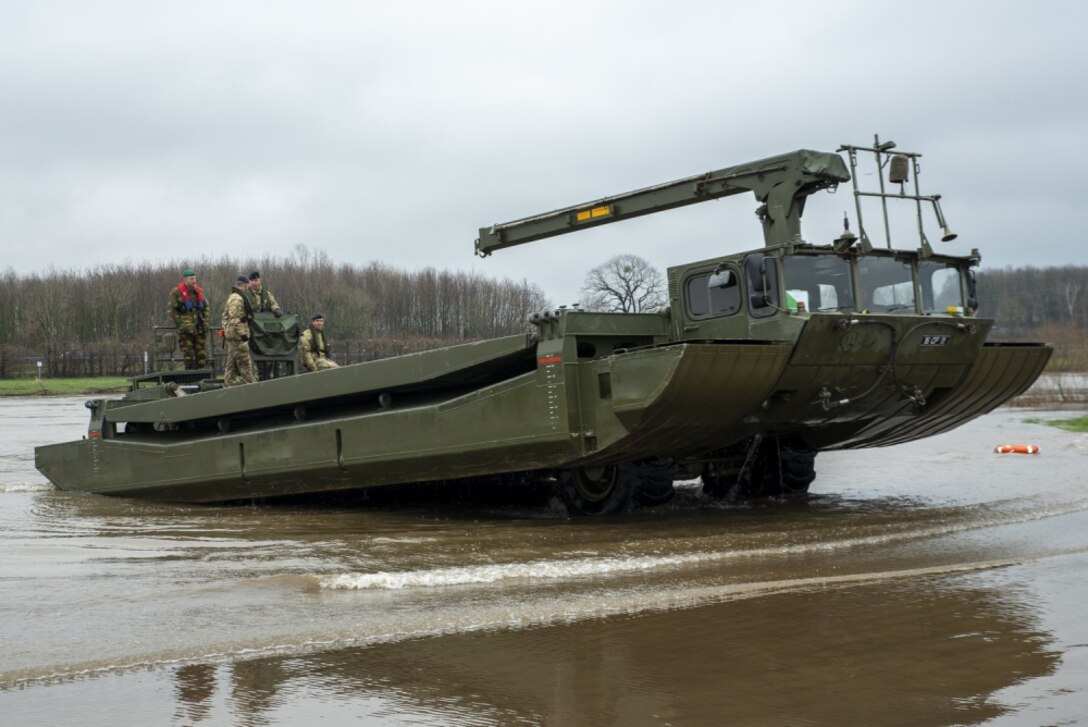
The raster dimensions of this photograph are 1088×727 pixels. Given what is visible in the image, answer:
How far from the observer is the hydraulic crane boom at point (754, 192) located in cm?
838

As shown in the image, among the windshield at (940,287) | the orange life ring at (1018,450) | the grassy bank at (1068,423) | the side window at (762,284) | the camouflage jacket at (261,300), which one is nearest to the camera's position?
the side window at (762,284)

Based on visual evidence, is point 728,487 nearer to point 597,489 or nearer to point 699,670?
point 597,489

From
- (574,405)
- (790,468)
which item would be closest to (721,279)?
(574,405)

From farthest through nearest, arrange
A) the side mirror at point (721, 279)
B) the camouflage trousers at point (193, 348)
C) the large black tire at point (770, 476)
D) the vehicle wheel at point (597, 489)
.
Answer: the camouflage trousers at point (193, 348) < the large black tire at point (770, 476) < the vehicle wheel at point (597, 489) < the side mirror at point (721, 279)

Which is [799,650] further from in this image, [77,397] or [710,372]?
[77,397]

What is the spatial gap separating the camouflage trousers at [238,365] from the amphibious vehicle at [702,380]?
2.52ft

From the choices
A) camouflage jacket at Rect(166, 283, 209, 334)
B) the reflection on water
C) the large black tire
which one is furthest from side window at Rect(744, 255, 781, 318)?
camouflage jacket at Rect(166, 283, 209, 334)

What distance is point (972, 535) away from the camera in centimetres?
753

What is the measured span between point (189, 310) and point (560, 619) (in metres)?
7.93

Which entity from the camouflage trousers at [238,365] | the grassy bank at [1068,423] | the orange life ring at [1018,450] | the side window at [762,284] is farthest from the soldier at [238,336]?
the grassy bank at [1068,423]

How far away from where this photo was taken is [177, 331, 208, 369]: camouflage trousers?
1206 cm

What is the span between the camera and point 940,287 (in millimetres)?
8688

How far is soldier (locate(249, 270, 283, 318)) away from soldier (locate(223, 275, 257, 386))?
0.51ft

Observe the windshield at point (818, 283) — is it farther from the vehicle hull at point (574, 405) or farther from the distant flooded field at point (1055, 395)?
the distant flooded field at point (1055, 395)
